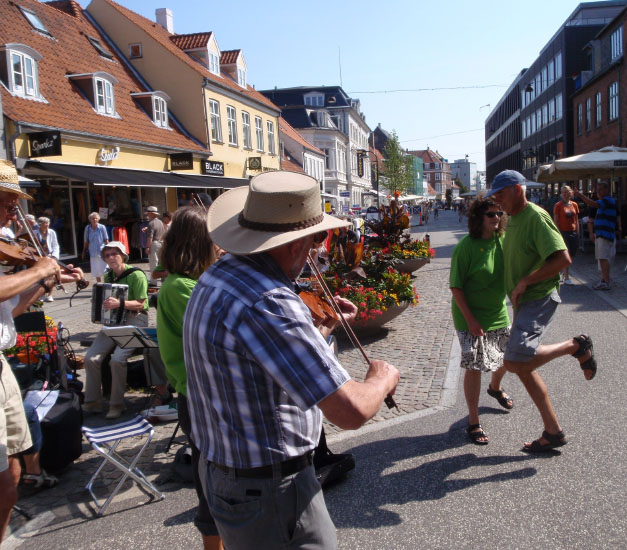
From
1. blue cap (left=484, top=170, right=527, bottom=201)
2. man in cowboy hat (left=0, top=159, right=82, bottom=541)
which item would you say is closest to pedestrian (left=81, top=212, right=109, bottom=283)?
man in cowboy hat (left=0, top=159, right=82, bottom=541)

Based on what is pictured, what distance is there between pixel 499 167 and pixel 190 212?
84.3 meters

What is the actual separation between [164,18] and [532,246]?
3108 cm

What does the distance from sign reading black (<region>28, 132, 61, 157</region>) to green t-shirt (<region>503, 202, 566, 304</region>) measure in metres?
13.8

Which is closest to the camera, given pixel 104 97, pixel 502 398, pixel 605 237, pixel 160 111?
pixel 502 398

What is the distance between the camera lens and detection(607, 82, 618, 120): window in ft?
93.7

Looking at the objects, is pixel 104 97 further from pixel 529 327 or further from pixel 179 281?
pixel 529 327

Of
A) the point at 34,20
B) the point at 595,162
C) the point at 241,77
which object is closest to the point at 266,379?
the point at 595,162

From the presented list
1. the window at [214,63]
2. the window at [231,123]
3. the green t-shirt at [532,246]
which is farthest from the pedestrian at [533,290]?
the window at [214,63]

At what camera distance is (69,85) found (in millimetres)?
18734

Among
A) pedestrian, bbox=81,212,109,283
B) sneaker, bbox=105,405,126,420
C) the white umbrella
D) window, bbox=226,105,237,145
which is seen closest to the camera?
sneaker, bbox=105,405,126,420

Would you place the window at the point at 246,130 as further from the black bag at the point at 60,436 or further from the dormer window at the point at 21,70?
the black bag at the point at 60,436

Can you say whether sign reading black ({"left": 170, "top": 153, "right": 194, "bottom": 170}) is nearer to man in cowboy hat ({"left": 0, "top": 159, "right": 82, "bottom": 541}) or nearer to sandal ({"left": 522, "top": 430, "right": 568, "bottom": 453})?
man in cowboy hat ({"left": 0, "top": 159, "right": 82, "bottom": 541})

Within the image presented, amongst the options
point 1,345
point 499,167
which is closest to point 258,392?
point 1,345

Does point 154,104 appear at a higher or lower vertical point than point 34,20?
lower
